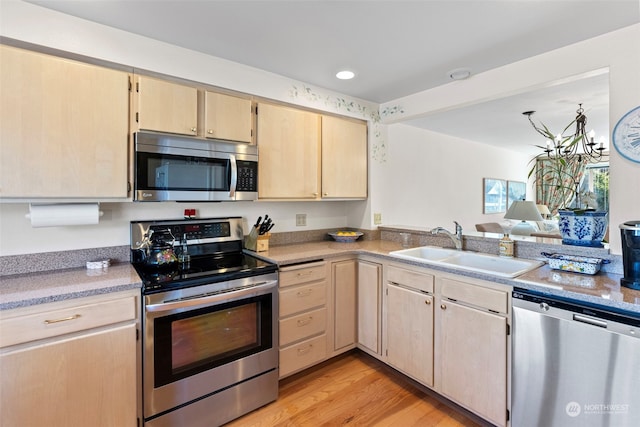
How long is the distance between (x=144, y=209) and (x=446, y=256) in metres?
2.23

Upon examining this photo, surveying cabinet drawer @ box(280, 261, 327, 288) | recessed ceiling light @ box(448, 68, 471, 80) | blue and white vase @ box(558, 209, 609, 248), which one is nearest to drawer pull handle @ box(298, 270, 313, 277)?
cabinet drawer @ box(280, 261, 327, 288)

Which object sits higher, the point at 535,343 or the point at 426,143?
the point at 426,143

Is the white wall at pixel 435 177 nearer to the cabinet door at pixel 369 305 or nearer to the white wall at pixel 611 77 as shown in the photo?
the cabinet door at pixel 369 305

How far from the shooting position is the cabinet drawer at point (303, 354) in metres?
2.12

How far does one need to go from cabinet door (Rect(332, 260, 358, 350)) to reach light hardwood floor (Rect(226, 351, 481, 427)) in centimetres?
22

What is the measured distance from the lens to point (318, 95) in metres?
2.64

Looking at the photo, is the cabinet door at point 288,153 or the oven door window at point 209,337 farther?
the cabinet door at point 288,153

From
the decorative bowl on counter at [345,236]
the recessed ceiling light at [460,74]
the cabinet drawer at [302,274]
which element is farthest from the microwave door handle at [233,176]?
the recessed ceiling light at [460,74]

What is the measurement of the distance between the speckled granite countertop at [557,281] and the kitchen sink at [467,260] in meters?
0.05

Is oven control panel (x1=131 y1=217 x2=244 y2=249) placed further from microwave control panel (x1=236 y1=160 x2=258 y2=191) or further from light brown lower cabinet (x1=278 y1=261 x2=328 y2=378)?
light brown lower cabinet (x1=278 y1=261 x2=328 y2=378)

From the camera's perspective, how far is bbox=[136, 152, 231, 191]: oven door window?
70.8 inches

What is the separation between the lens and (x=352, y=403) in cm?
202

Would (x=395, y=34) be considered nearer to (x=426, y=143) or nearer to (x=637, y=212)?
(x=637, y=212)

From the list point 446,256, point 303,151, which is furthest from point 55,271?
point 446,256
